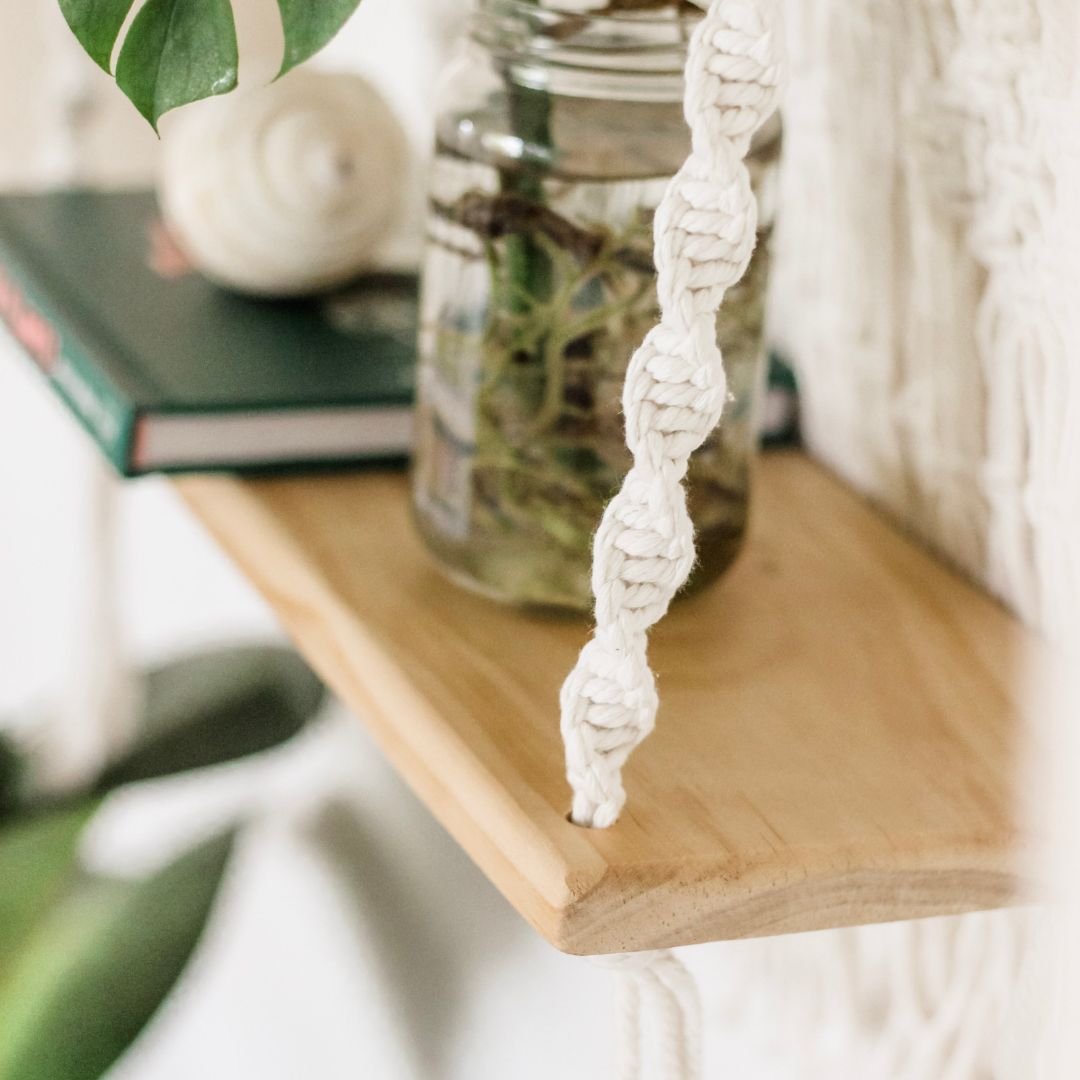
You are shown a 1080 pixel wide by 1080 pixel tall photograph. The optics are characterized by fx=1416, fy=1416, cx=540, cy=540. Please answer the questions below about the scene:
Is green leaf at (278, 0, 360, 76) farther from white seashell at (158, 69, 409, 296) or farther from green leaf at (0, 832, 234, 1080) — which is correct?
green leaf at (0, 832, 234, 1080)

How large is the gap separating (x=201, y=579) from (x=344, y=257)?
0.40 meters

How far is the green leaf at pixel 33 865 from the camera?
57 centimetres

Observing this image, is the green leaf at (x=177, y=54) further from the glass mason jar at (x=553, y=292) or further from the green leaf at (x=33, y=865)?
the green leaf at (x=33, y=865)

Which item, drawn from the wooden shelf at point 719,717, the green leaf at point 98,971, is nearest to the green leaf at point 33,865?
the green leaf at point 98,971

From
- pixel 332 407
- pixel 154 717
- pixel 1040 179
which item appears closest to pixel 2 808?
pixel 154 717

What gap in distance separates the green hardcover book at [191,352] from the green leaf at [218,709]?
7.8 inches

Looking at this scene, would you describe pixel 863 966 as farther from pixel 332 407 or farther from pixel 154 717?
Answer: pixel 154 717

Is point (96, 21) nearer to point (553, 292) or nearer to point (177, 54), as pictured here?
point (177, 54)

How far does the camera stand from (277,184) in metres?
0.52

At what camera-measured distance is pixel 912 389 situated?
43cm

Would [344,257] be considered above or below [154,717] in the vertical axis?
above

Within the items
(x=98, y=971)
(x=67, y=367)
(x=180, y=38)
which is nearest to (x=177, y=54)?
(x=180, y=38)

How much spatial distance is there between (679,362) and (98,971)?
393mm

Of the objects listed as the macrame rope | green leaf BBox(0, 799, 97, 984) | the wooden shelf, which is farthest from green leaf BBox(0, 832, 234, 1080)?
the macrame rope
